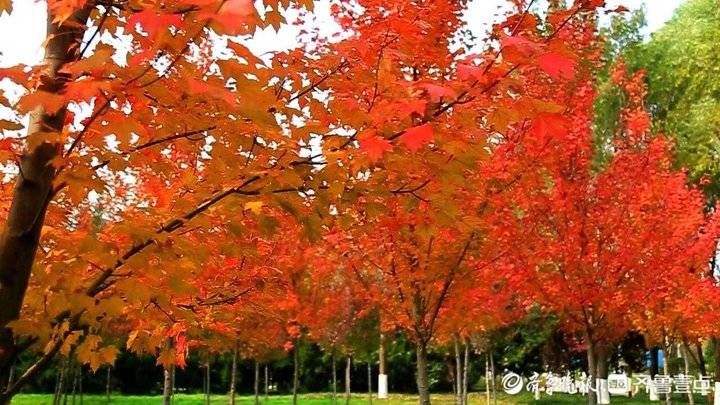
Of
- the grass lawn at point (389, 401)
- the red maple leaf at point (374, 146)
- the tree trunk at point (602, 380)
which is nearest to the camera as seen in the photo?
the red maple leaf at point (374, 146)

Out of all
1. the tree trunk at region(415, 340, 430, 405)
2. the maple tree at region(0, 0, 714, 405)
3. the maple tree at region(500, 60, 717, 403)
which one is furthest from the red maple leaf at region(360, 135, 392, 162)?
the maple tree at region(500, 60, 717, 403)

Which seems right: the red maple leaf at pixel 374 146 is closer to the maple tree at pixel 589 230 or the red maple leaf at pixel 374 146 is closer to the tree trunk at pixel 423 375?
the tree trunk at pixel 423 375

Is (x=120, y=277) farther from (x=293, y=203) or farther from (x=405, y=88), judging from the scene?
(x=405, y=88)

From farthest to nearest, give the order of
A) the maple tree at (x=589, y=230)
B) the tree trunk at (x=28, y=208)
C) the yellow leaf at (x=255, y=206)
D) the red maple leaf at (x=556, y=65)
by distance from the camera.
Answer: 1. the maple tree at (x=589, y=230)
2. the tree trunk at (x=28, y=208)
3. the yellow leaf at (x=255, y=206)
4. the red maple leaf at (x=556, y=65)

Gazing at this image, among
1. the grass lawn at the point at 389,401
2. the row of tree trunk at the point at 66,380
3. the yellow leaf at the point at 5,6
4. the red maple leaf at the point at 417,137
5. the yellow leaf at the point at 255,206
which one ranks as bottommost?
the grass lawn at the point at 389,401

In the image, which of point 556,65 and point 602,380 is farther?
point 602,380

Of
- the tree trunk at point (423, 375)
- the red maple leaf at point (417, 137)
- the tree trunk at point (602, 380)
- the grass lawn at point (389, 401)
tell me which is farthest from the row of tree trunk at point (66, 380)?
the red maple leaf at point (417, 137)

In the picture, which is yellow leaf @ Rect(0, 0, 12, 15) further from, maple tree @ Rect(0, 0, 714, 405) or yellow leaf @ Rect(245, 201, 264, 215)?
yellow leaf @ Rect(245, 201, 264, 215)

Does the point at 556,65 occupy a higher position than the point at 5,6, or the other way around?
the point at 5,6

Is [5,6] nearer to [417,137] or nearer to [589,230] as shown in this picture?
[417,137]

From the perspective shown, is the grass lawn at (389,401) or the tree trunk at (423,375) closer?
the tree trunk at (423,375)

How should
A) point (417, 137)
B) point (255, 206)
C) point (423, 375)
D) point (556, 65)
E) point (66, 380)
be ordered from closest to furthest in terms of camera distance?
1. point (556, 65)
2. point (417, 137)
3. point (255, 206)
4. point (423, 375)
5. point (66, 380)

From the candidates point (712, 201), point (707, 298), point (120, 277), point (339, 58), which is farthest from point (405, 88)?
point (712, 201)

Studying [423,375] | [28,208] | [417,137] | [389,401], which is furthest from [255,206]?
[389,401]
